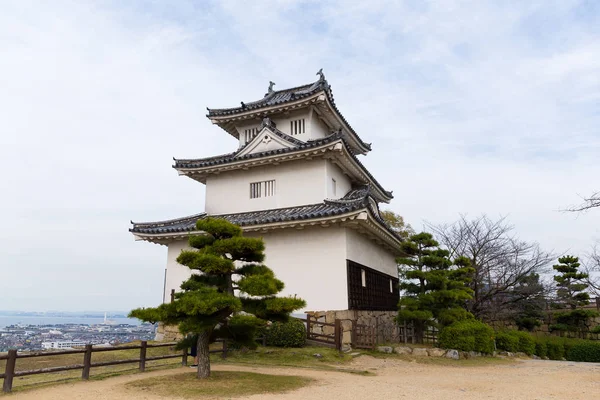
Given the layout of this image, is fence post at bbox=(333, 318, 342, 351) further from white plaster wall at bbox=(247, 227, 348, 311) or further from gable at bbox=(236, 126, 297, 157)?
gable at bbox=(236, 126, 297, 157)

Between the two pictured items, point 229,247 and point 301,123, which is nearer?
point 229,247

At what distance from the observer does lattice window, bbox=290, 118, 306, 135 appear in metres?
20.5

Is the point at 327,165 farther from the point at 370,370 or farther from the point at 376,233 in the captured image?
the point at 370,370

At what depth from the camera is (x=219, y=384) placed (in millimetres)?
9352

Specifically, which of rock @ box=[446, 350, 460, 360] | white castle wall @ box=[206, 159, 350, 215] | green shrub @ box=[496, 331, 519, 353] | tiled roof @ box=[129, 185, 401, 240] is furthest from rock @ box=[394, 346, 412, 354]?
white castle wall @ box=[206, 159, 350, 215]

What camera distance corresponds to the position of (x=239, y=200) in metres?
19.8

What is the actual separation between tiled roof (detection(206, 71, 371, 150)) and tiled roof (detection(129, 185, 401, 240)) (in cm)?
468

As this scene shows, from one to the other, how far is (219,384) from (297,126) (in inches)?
541

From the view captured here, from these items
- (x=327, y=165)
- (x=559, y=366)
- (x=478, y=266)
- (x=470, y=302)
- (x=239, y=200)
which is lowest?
(x=559, y=366)

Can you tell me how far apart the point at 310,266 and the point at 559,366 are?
938cm

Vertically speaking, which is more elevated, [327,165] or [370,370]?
[327,165]

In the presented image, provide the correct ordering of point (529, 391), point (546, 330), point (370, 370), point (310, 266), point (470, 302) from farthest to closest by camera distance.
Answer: point (546, 330) → point (470, 302) → point (310, 266) → point (370, 370) → point (529, 391)

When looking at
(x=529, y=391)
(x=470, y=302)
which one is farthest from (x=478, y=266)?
(x=529, y=391)

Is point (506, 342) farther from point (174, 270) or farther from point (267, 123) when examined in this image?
point (174, 270)
